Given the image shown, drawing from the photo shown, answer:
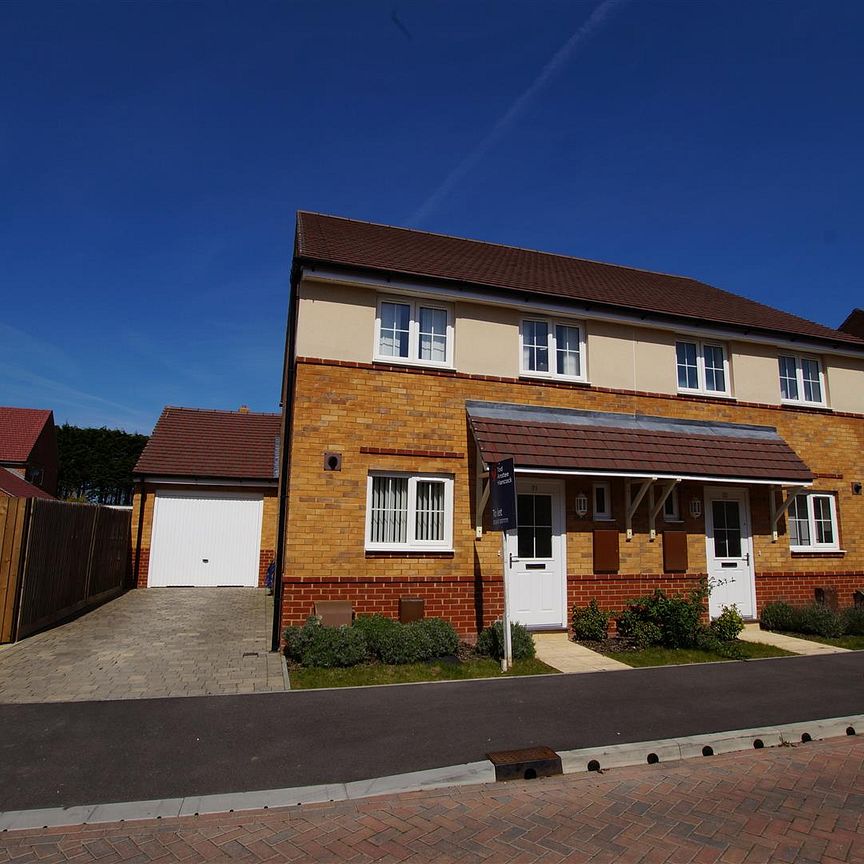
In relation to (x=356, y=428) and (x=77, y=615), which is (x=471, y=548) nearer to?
(x=356, y=428)

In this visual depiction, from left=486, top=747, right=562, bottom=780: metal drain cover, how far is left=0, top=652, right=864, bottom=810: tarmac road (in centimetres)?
26

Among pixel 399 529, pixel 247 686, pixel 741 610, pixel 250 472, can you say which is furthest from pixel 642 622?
pixel 250 472

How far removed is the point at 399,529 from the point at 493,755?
196 inches

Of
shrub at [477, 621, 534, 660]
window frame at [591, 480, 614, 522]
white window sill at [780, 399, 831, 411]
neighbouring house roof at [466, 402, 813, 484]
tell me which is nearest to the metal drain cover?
shrub at [477, 621, 534, 660]

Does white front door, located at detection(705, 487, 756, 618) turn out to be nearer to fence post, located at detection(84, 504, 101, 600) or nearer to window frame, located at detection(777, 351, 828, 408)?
window frame, located at detection(777, 351, 828, 408)

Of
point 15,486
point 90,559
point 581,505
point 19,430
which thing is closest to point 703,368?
point 581,505

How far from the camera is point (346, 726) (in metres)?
5.96

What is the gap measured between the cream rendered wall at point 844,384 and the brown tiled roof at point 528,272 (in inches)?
20.8

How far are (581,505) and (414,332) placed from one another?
4180mm

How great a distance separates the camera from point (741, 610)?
38.2 ft

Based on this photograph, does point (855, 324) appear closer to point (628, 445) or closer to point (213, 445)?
point (628, 445)

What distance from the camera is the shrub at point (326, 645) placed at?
26.2 feet

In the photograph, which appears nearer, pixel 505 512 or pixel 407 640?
pixel 505 512

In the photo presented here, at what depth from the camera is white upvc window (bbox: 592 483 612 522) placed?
11039mm
